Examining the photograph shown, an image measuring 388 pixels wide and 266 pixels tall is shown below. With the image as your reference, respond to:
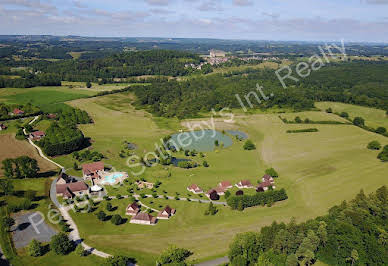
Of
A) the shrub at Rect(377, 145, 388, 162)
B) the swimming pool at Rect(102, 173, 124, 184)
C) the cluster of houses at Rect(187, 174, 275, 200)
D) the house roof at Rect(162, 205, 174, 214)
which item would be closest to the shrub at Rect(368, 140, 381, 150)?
the shrub at Rect(377, 145, 388, 162)

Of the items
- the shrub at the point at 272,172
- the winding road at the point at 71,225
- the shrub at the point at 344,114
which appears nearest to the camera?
the winding road at the point at 71,225

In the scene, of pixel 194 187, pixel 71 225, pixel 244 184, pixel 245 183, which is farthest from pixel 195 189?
pixel 71 225

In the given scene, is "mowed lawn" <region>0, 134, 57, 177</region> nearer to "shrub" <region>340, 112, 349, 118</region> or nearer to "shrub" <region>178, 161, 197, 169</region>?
"shrub" <region>178, 161, 197, 169</region>

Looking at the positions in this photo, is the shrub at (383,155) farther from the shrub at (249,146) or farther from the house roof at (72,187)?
the house roof at (72,187)

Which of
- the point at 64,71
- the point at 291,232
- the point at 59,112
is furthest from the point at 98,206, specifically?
the point at 64,71

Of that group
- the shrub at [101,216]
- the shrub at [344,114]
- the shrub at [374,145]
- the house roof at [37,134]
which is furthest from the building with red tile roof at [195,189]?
the shrub at [344,114]

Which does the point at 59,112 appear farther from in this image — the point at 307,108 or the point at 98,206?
the point at 307,108
